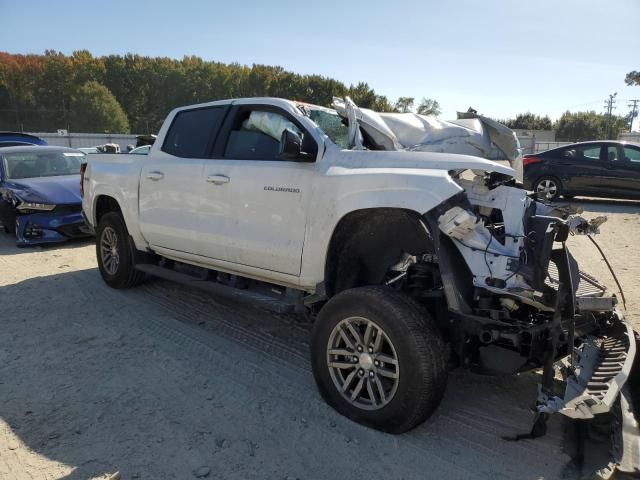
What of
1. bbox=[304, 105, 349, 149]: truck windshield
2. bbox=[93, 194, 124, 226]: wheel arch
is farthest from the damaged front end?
bbox=[93, 194, 124, 226]: wheel arch

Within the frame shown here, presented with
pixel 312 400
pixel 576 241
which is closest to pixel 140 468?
pixel 312 400

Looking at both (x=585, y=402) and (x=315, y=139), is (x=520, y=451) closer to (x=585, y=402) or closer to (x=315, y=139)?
(x=585, y=402)

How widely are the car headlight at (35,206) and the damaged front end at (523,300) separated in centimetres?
738

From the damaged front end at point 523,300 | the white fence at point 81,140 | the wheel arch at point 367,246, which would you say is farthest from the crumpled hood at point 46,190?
the white fence at point 81,140

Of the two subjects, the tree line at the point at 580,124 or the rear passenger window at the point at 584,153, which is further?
the tree line at the point at 580,124

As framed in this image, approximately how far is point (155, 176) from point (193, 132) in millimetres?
587

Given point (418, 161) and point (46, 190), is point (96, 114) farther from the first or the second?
point (418, 161)

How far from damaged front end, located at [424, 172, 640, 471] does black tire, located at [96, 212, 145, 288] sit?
3945 millimetres

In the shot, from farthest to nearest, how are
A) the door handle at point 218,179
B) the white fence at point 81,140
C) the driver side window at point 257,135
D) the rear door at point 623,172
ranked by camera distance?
the white fence at point 81,140 → the rear door at point 623,172 → the door handle at point 218,179 → the driver side window at point 257,135

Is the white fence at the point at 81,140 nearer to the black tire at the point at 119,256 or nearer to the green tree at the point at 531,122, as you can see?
the black tire at the point at 119,256

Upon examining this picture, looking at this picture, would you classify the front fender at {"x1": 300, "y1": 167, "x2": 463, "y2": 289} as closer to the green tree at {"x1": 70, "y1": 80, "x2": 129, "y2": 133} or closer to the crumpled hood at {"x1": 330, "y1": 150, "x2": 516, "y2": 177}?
the crumpled hood at {"x1": 330, "y1": 150, "x2": 516, "y2": 177}

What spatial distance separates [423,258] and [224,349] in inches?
78.9

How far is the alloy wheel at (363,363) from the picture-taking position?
3.14 metres

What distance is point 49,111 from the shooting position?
51031 millimetres
